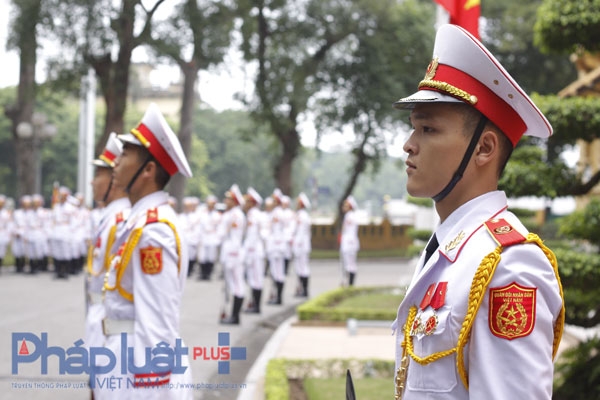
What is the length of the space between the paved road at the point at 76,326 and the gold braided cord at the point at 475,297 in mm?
4170

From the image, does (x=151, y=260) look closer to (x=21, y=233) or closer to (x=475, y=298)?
(x=475, y=298)

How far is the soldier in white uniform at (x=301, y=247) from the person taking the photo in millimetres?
16500

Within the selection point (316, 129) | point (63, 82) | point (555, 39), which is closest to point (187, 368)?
point (555, 39)

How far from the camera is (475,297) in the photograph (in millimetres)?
1912

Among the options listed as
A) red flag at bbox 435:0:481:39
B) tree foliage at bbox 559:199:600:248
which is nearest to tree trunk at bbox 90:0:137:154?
red flag at bbox 435:0:481:39

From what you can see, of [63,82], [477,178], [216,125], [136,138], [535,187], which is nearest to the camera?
[477,178]

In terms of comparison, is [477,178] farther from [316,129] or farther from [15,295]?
[316,129]

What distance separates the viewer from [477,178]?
217 centimetres

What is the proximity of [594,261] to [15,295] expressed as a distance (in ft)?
40.6

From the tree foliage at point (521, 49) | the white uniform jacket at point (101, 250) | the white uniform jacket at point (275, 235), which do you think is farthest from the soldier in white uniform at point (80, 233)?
the tree foliage at point (521, 49)

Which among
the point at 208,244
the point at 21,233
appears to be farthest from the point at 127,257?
the point at 21,233

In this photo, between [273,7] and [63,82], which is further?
[273,7]

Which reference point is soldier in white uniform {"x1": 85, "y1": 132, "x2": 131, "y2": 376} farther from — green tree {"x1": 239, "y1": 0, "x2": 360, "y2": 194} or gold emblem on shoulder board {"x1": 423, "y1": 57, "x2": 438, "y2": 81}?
green tree {"x1": 239, "y1": 0, "x2": 360, "y2": 194}

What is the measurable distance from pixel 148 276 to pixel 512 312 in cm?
Result: 217
